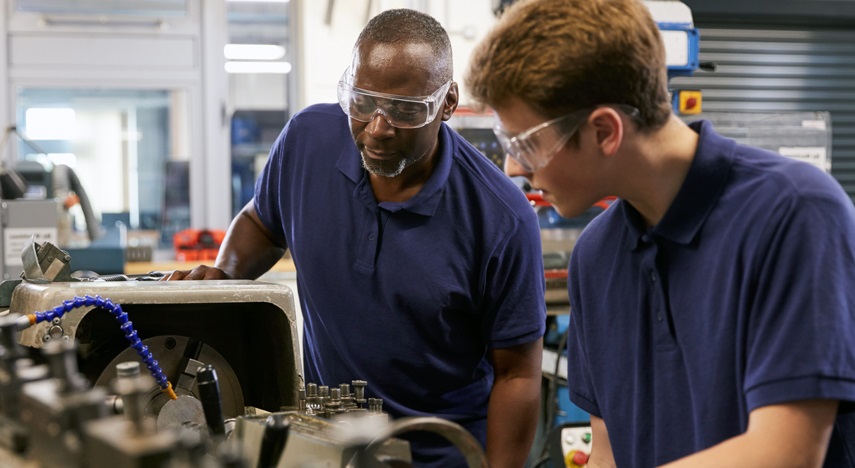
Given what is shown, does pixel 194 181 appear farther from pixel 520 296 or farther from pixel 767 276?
pixel 767 276

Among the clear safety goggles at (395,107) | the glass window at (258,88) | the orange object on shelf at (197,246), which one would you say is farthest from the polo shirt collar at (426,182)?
the glass window at (258,88)

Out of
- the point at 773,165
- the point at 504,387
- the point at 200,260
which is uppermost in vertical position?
the point at 773,165

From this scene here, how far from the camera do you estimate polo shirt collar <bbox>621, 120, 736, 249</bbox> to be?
99 centimetres

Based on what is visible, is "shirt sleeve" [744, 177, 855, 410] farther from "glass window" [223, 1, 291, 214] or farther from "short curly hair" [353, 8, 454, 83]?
"glass window" [223, 1, 291, 214]

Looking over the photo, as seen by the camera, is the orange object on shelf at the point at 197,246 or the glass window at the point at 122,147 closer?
the orange object on shelf at the point at 197,246

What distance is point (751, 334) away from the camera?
94cm

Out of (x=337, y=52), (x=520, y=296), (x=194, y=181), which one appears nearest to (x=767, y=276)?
(x=520, y=296)

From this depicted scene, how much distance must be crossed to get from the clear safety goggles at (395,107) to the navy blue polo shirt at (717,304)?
359 mm

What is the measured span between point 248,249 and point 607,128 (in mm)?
842

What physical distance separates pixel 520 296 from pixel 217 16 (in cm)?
343

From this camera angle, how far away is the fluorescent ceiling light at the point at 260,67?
4625 millimetres

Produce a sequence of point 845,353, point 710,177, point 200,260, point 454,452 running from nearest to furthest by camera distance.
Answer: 1. point 845,353
2. point 710,177
3. point 454,452
4. point 200,260

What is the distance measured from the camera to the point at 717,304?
38.6 inches

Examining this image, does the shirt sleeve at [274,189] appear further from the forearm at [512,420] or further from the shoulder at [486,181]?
the forearm at [512,420]
